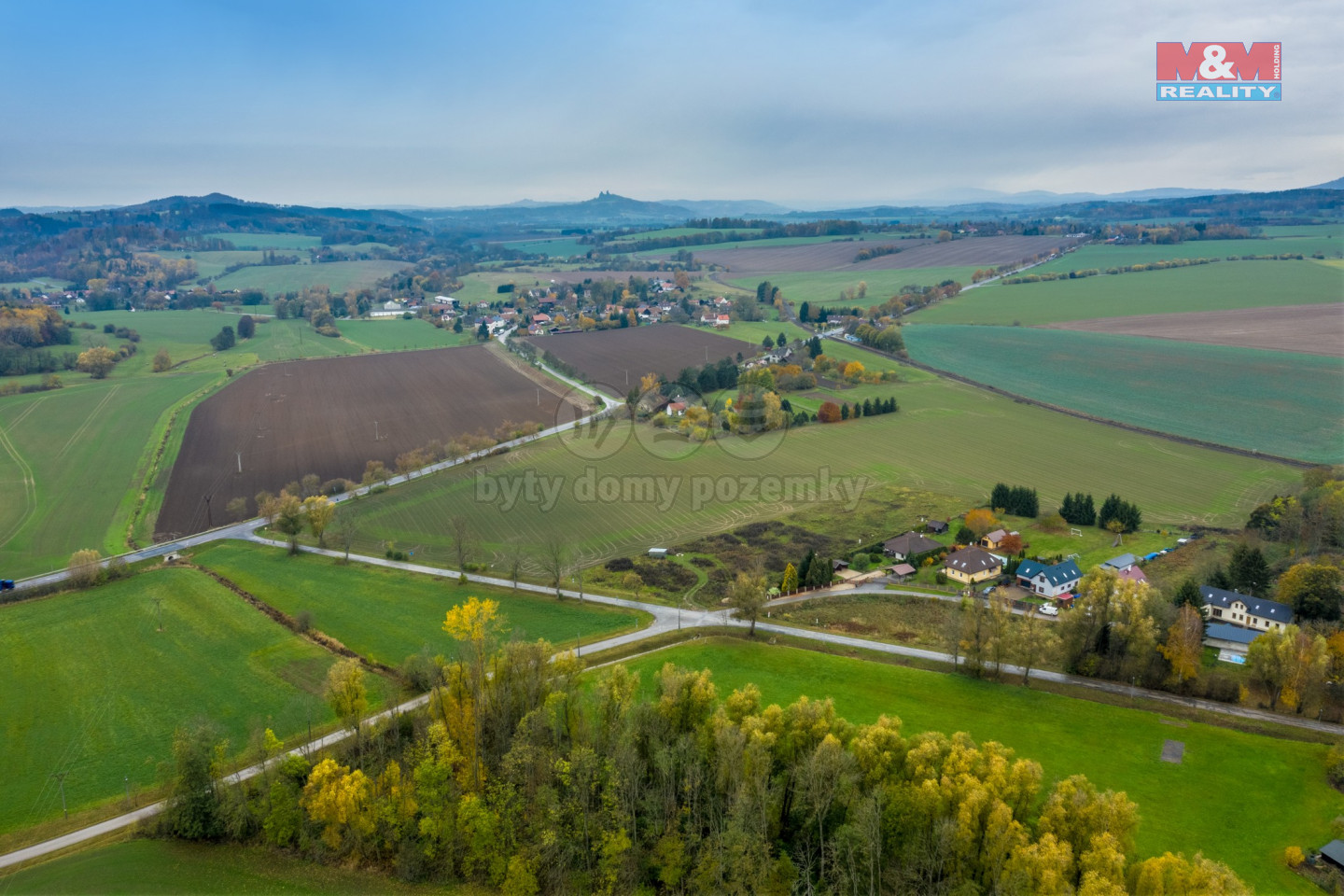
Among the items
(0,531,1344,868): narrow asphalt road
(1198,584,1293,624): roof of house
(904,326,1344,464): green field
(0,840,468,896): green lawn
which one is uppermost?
(904,326,1344,464): green field

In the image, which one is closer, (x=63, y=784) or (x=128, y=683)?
(x=63, y=784)

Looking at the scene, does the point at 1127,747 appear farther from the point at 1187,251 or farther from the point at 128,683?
the point at 1187,251

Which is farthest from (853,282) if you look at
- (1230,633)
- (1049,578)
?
(1230,633)

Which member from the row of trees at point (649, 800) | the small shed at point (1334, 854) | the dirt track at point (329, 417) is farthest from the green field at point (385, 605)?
the small shed at point (1334, 854)

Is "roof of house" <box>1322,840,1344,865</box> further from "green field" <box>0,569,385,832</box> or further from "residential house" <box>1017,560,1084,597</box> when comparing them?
"green field" <box>0,569,385,832</box>

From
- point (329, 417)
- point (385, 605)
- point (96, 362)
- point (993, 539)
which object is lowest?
point (385, 605)

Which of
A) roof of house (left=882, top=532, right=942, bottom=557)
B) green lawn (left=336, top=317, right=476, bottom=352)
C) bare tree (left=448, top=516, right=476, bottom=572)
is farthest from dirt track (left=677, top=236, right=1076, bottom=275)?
bare tree (left=448, top=516, right=476, bottom=572)
